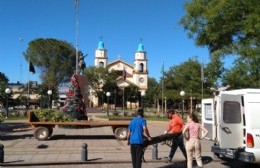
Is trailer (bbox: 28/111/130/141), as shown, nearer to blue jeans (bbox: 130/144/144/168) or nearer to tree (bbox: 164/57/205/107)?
blue jeans (bbox: 130/144/144/168)

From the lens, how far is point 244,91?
11555 millimetres

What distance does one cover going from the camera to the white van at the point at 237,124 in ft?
36.2

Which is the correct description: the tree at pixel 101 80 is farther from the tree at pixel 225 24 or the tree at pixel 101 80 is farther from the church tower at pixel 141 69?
the tree at pixel 225 24

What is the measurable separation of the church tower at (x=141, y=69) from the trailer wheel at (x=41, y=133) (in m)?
104

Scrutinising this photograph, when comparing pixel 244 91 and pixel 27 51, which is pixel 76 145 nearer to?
pixel 244 91

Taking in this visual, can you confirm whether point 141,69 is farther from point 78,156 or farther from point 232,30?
point 78,156

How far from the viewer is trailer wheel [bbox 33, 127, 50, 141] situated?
19888 millimetres

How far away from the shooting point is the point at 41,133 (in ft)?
65.6

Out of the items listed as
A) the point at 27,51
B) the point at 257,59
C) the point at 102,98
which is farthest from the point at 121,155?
the point at 102,98

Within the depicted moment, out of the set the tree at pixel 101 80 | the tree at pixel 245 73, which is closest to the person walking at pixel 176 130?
the tree at pixel 245 73

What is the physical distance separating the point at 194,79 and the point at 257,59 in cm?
3783

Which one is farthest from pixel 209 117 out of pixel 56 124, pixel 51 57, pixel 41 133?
pixel 51 57

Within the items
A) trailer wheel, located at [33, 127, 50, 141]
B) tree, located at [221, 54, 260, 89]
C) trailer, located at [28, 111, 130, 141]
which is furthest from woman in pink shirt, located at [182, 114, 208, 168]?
tree, located at [221, 54, 260, 89]

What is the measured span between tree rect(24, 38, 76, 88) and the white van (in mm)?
71336
